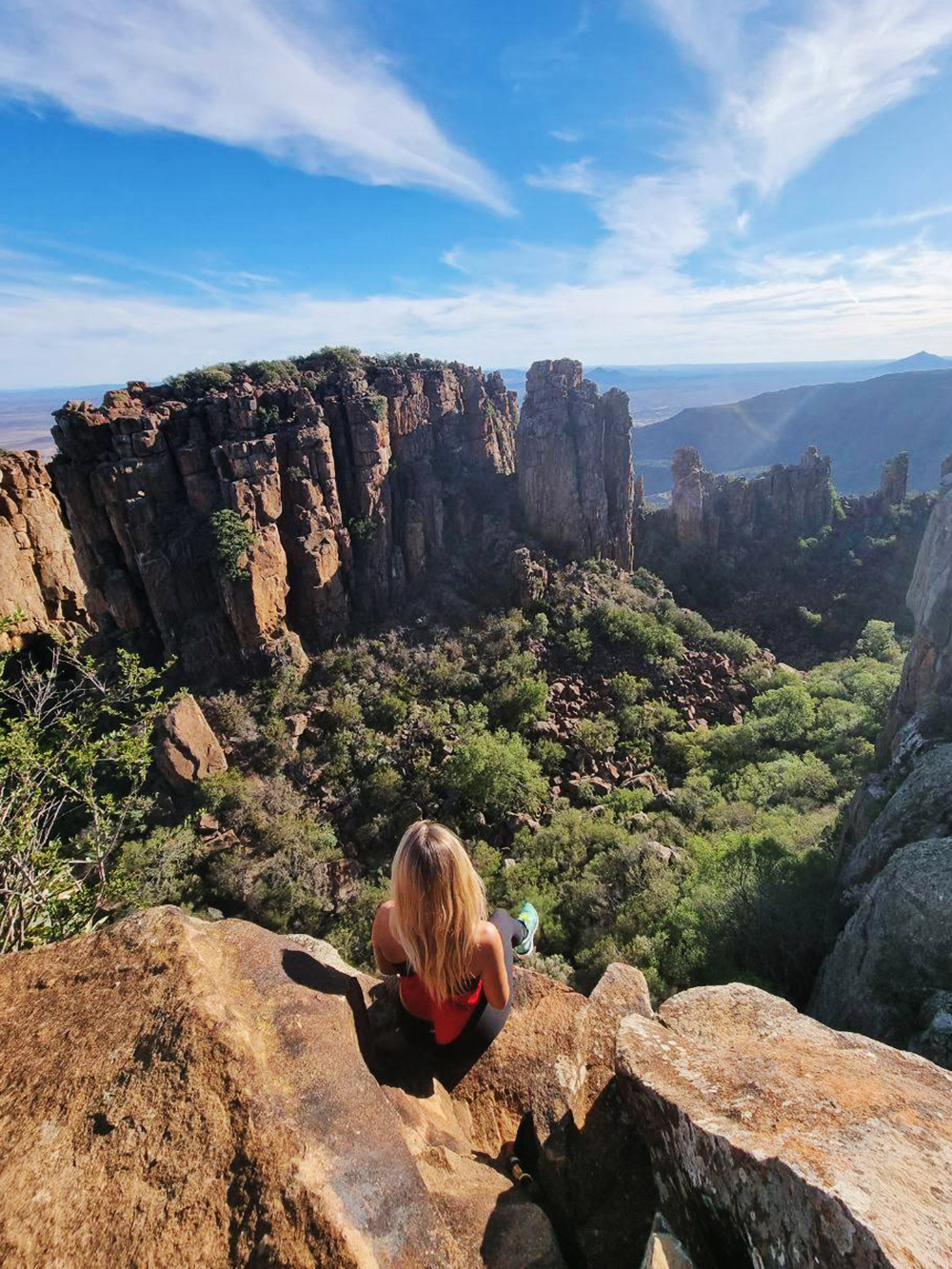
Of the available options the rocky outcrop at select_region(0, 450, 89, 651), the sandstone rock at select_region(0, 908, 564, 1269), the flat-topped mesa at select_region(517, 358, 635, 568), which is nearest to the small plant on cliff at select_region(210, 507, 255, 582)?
the rocky outcrop at select_region(0, 450, 89, 651)

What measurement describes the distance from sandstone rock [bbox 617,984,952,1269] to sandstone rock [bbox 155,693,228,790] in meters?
20.8

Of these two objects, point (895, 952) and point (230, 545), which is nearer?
point (895, 952)

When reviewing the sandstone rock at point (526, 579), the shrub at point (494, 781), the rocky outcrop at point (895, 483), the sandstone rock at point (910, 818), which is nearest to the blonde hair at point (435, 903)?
the sandstone rock at point (910, 818)

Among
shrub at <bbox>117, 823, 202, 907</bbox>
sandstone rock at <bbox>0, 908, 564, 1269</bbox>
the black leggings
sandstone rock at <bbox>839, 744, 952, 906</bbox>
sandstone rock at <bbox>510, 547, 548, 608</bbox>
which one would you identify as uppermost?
sandstone rock at <bbox>0, 908, 564, 1269</bbox>

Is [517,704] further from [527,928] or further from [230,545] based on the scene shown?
[527,928]

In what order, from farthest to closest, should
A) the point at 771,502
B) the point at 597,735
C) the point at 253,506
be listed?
the point at 771,502
the point at 253,506
the point at 597,735

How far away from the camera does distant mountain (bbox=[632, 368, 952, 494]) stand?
14925 centimetres

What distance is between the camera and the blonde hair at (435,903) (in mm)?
4168

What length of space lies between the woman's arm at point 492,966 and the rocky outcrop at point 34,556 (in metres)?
17.2

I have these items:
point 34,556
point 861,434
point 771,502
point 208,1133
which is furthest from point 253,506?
point 861,434

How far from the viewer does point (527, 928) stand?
554 cm

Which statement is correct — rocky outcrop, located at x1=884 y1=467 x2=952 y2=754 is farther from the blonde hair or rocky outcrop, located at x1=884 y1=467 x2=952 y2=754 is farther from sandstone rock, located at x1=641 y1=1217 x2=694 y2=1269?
the blonde hair

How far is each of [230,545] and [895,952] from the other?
26880 mm

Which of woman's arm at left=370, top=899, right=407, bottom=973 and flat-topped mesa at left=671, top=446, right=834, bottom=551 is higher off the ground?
woman's arm at left=370, top=899, right=407, bottom=973
